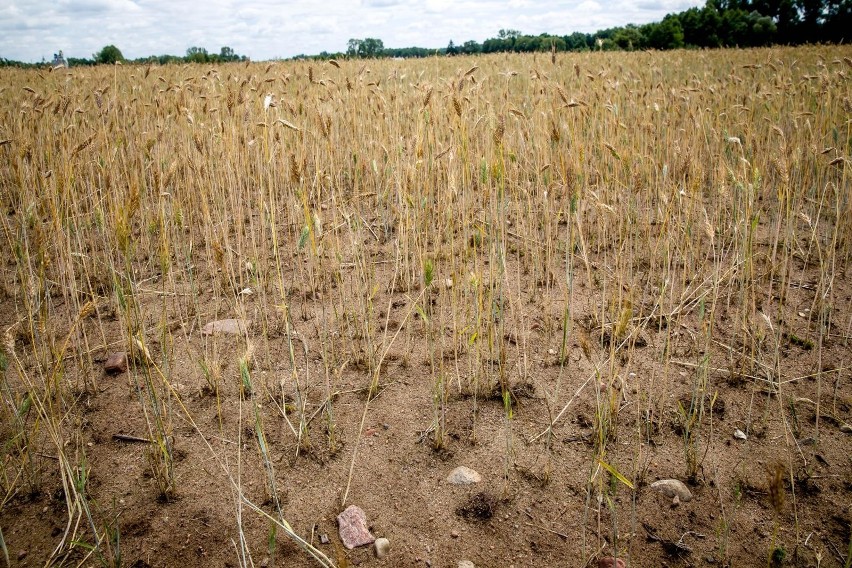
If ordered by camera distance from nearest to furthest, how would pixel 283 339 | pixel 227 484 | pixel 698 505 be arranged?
1. pixel 698 505
2. pixel 227 484
3. pixel 283 339

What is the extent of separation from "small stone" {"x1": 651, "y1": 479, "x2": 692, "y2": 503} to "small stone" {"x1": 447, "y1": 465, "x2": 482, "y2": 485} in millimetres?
627

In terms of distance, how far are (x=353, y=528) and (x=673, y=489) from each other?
1.12 m

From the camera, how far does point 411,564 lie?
148 cm

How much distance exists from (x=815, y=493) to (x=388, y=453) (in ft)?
4.96

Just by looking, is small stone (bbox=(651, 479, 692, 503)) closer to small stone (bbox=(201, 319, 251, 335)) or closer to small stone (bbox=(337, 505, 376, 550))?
small stone (bbox=(337, 505, 376, 550))

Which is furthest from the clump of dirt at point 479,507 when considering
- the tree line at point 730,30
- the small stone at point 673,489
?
the tree line at point 730,30

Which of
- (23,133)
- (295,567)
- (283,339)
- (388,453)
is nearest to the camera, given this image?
(295,567)

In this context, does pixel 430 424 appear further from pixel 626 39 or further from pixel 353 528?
pixel 626 39

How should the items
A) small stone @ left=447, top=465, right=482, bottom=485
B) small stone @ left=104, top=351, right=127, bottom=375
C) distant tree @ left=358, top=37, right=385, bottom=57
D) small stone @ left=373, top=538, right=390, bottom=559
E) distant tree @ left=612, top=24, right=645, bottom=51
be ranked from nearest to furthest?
small stone @ left=373, top=538, right=390, bottom=559
small stone @ left=447, top=465, right=482, bottom=485
small stone @ left=104, top=351, right=127, bottom=375
distant tree @ left=358, top=37, right=385, bottom=57
distant tree @ left=612, top=24, right=645, bottom=51

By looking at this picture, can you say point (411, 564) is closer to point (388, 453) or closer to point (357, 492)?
point (357, 492)

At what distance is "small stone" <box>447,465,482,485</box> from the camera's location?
1.75m

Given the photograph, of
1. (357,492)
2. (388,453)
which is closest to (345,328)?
(388,453)

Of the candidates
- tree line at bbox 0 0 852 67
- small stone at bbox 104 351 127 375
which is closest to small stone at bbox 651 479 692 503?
small stone at bbox 104 351 127 375

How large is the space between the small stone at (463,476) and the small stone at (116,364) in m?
1.73
